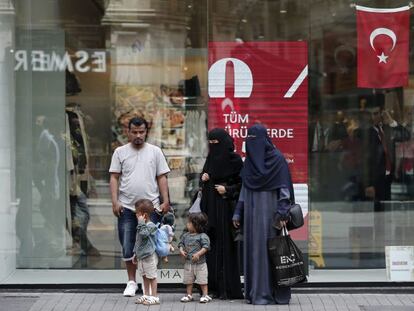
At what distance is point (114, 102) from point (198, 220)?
264 cm

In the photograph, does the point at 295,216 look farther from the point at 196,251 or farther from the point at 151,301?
the point at 151,301

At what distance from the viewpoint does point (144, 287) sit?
8617 millimetres

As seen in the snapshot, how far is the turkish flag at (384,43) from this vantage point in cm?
987

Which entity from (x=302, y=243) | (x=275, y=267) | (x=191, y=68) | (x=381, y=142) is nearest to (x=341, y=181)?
(x=381, y=142)

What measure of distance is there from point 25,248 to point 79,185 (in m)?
1.04

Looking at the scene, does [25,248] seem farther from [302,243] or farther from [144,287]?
[302,243]

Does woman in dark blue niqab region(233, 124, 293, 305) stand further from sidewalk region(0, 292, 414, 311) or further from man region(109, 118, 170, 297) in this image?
man region(109, 118, 170, 297)

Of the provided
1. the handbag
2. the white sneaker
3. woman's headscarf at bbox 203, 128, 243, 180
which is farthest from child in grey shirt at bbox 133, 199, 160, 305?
the handbag

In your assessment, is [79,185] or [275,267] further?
[79,185]

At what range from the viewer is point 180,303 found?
28.2 ft

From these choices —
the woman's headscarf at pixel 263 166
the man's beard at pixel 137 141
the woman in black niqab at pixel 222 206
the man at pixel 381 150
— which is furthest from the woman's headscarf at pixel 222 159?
the man at pixel 381 150

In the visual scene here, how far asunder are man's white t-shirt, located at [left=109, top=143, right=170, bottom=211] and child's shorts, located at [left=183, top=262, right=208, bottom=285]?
78cm

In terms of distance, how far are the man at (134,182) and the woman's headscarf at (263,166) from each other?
1040mm

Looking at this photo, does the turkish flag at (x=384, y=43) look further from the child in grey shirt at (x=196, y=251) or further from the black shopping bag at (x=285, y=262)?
the child in grey shirt at (x=196, y=251)
